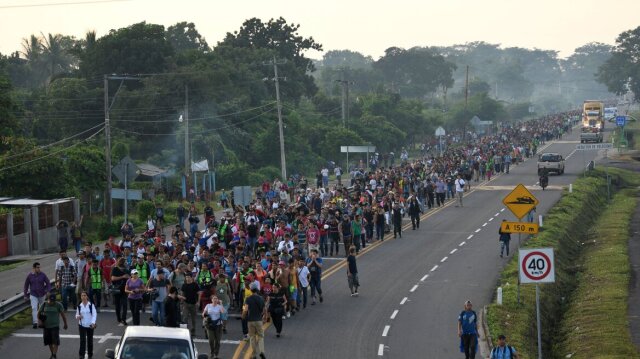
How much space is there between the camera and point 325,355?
2223 cm

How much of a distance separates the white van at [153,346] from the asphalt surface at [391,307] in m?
4.48

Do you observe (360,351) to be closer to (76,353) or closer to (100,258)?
(76,353)

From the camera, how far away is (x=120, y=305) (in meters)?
25.0

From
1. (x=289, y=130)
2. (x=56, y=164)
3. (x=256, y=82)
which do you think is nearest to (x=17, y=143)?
(x=56, y=164)

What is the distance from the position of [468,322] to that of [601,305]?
10.2 metres

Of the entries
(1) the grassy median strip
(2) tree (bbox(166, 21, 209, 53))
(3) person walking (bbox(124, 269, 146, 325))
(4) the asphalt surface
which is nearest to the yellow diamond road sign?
(4) the asphalt surface

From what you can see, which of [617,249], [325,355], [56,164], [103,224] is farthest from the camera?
[56,164]

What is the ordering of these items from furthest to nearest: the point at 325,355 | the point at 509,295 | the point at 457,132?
the point at 457,132
the point at 509,295
the point at 325,355

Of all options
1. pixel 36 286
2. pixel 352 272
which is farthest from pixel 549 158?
pixel 36 286

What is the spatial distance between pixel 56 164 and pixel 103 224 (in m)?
5.12

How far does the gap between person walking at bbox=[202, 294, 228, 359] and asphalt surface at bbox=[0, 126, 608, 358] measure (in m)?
0.57

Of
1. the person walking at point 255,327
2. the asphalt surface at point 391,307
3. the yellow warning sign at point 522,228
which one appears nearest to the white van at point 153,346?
the person walking at point 255,327

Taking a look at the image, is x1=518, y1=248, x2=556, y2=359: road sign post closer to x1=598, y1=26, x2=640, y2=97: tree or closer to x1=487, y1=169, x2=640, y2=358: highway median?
x1=487, y1=169, x2=640, y2=358: highway median

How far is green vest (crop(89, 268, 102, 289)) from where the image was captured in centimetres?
2583
